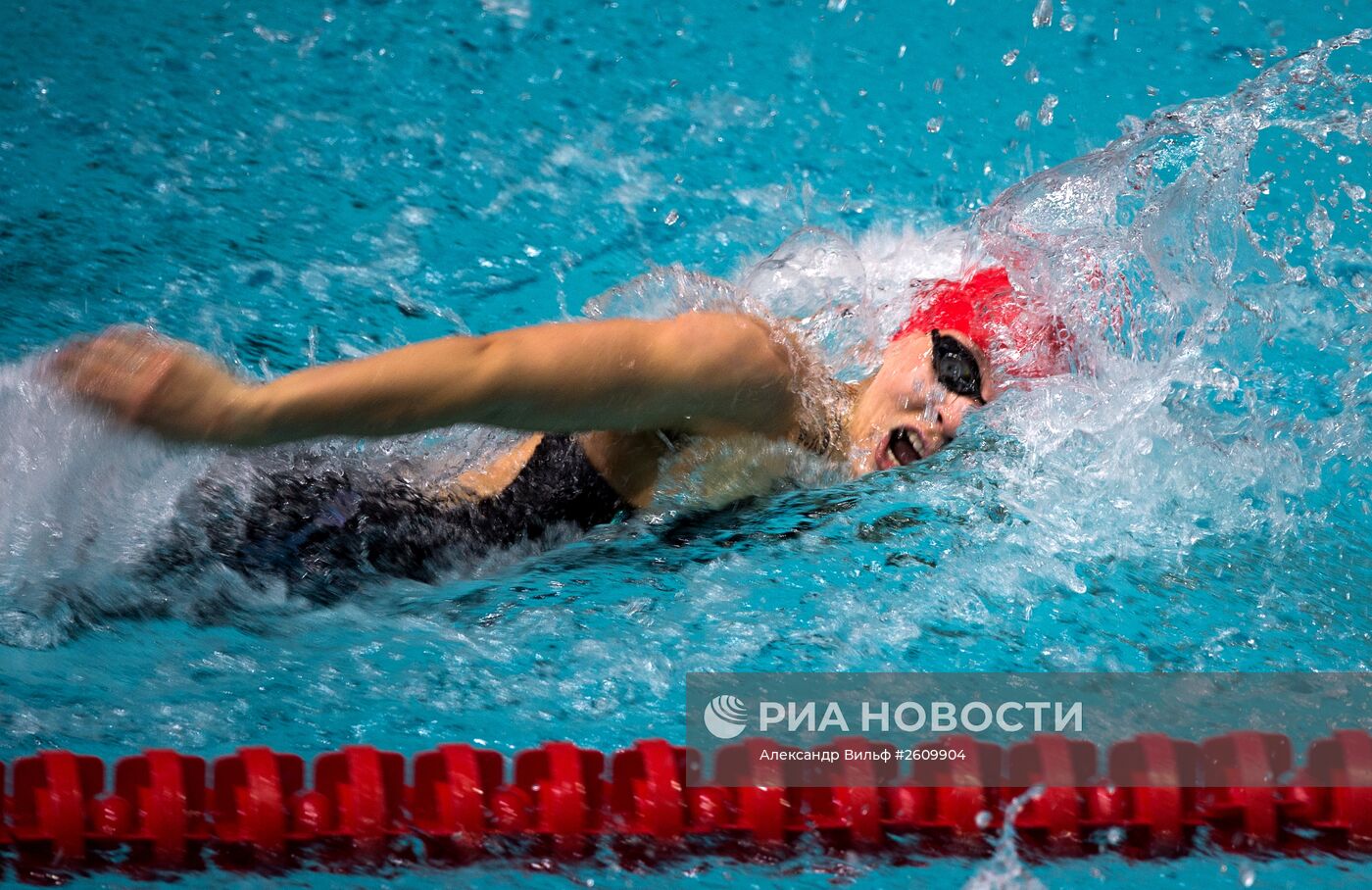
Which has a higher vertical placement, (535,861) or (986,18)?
(986,18)

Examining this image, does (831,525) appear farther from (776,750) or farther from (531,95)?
(531,95)

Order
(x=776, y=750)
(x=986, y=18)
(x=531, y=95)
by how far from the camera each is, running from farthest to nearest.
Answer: (x=986, y=18), (x=531, y=95), (x=776, y=750)

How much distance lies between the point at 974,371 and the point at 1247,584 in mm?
854

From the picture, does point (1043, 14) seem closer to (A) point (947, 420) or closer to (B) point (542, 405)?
Answer: (A) point (947, 420)

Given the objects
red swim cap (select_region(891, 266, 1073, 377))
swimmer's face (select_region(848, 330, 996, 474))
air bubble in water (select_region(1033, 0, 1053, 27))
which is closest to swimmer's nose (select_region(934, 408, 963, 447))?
swimmer's face (select_region(848, 330, 996, 474))

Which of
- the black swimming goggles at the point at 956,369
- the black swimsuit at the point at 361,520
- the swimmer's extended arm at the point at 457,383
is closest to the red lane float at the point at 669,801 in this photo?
the black swimsuit at the point at 361,520

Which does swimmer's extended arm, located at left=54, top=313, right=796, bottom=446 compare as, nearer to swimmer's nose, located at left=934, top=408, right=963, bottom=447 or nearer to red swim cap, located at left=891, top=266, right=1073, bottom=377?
swimmer's nose, located at left=934, top=408, right=963, bottom=447

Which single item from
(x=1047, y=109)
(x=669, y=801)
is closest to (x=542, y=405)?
(x=669, y=801)

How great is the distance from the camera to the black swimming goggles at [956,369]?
2031 mm

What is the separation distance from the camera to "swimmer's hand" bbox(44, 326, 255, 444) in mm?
1388

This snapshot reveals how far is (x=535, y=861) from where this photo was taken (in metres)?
1.57

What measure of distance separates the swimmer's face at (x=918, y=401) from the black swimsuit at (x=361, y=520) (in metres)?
0.46

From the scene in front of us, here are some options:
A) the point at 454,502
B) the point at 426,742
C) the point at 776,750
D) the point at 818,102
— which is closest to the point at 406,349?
the point at 454,502

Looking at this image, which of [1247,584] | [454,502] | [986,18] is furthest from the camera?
[986,18]
